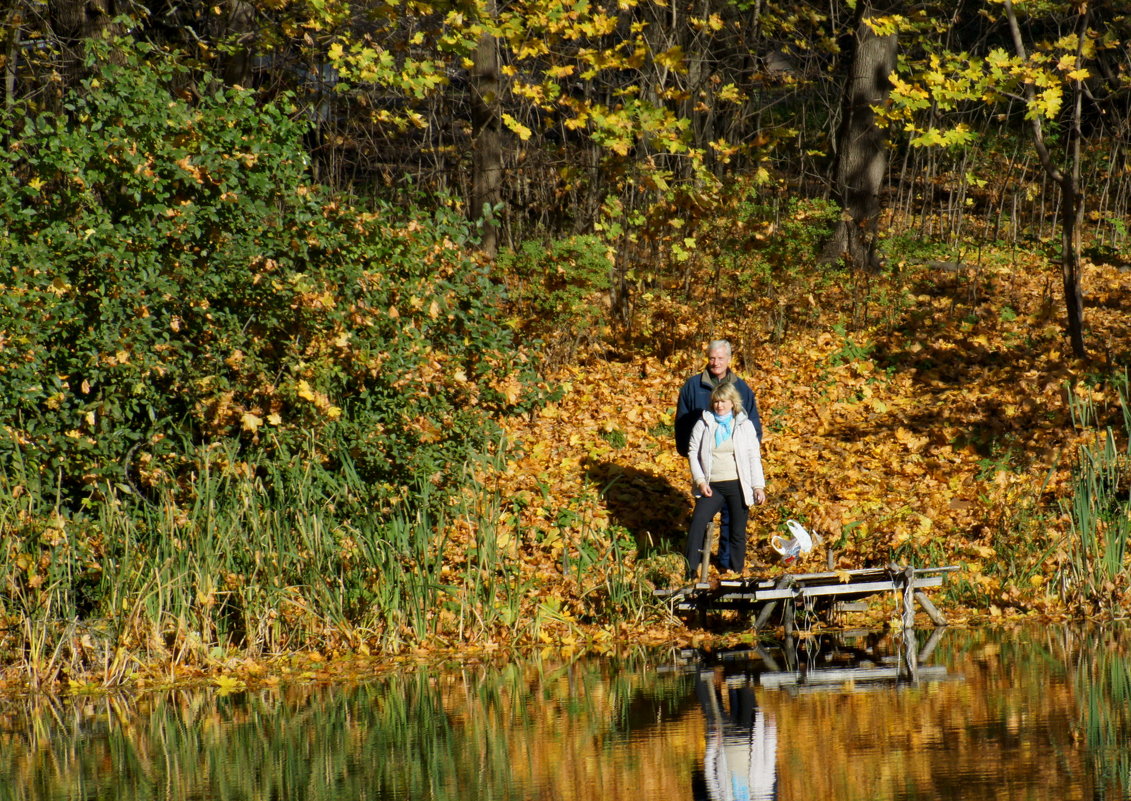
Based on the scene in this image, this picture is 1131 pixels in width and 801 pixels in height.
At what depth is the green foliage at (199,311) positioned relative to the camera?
9812 millimetres

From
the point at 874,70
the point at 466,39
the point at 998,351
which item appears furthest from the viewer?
the point at 874,70

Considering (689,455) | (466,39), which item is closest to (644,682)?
(689,455)

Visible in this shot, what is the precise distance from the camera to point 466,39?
41.4 ft

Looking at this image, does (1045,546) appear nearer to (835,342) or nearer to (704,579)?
(704,579)

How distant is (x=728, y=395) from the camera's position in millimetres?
10273

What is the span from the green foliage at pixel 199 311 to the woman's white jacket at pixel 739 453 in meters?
1.69

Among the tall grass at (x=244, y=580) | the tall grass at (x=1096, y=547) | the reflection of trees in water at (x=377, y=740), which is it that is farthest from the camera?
the tall grass at (x=1096, y=547)

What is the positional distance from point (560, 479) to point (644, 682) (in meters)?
5.08

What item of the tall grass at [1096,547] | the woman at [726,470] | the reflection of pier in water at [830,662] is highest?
the woman at [726,470]

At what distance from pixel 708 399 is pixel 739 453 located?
64 centimetres

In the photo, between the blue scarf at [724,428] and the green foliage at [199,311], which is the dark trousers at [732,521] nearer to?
the blue scarf at [724,428]

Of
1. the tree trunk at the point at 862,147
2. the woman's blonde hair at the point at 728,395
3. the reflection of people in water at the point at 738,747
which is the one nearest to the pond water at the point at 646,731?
the reflection of people in water at the point at 738,747

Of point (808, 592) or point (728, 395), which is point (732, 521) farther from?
point (808, 592)

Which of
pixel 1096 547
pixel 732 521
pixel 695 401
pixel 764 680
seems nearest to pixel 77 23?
pixel 695 401
